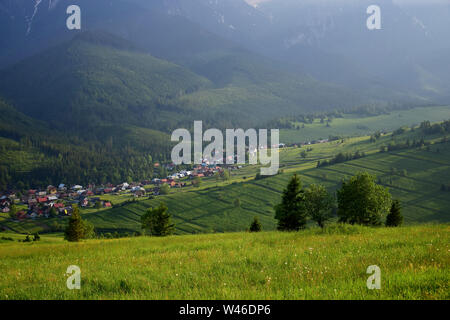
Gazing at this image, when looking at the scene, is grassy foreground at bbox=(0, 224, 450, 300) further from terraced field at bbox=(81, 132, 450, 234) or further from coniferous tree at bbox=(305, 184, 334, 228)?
terraced field at bbox=(81, 132, 450, 234)

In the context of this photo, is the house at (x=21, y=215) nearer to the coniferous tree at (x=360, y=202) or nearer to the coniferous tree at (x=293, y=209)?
the coniferous tree at (x=293, y=209)

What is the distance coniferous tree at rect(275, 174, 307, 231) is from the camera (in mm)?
37053

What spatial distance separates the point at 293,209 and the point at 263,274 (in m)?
27.7

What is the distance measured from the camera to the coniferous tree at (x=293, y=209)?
37.1 m

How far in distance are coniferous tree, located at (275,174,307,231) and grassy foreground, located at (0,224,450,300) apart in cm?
2097

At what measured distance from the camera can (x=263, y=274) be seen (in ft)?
35.4

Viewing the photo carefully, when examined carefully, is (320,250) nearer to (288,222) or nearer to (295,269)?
(295,269)
